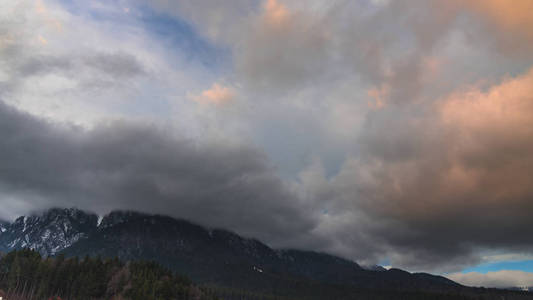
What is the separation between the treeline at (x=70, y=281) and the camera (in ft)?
513

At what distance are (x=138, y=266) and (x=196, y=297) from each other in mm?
37908

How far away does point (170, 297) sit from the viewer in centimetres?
17938

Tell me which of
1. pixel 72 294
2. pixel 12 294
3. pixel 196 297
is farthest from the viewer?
pixel 196 297

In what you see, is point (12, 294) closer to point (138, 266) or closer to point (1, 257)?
point (1, 257)

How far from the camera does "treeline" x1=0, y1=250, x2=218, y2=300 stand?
156375mm

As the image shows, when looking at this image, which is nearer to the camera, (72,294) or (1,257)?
(72,294)

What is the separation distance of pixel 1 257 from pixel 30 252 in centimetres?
1325

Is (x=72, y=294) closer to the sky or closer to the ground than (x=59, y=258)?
closer to the ground

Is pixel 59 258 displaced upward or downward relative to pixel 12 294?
upward

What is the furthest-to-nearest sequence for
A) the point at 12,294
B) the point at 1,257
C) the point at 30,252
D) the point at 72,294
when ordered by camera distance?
the point at 30,252
the point at 1,257
the point at 72,294
the point at 12,294

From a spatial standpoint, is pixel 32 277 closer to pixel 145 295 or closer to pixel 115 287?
pixel 115 287

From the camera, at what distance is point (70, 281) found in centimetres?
16462

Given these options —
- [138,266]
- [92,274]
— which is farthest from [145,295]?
[138,266]

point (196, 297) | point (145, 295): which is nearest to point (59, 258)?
point (145, 295)
